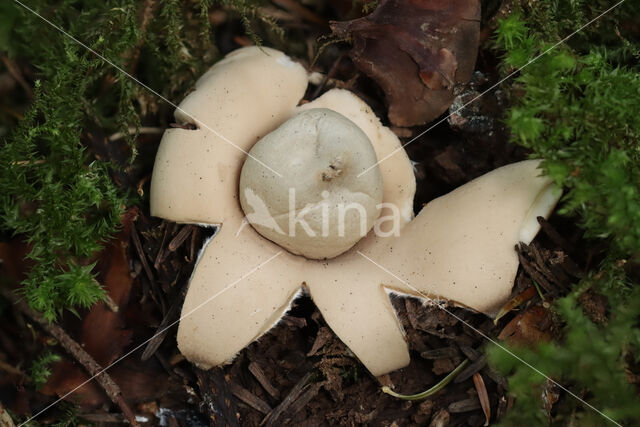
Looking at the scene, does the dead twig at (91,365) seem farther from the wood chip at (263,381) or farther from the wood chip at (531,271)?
the wood chip at (531,271)

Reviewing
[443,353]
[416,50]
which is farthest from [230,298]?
[416,50]

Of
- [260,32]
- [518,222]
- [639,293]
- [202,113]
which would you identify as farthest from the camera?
[260,32]

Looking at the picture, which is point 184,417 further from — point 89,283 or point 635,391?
point 635,391

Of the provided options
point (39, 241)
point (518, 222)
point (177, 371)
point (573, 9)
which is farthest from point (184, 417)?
point (573, 9)

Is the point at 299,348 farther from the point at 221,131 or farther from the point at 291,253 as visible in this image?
the point at 221,131

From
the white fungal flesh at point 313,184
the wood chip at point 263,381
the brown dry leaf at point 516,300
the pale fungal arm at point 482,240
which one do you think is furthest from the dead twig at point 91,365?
the brown dry leaf at point 516,300

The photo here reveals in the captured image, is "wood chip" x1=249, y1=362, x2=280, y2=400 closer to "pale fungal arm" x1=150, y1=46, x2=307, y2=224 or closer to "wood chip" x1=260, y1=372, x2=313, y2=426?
"wood chip" x1=260, y1=372, x2=313, y2=426
